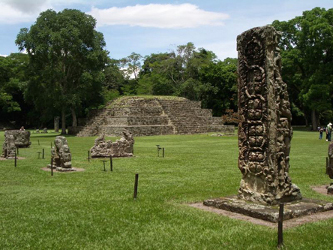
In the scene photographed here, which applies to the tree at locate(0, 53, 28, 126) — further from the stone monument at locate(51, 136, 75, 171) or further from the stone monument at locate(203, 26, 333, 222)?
the stone monument at locate(203, 26, 333, 222)

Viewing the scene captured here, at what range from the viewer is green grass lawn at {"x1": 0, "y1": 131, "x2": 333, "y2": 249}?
543 cm

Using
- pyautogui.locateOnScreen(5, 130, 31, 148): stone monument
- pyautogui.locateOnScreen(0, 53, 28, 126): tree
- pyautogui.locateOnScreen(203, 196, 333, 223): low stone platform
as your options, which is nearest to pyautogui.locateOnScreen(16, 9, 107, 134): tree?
pyautogui.locateOnScreen(5, 130, 31, 148): stone monument

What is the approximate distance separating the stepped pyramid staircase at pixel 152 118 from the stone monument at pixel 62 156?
855 inches

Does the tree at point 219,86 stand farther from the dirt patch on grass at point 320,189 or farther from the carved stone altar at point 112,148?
the dirt patch on grass at point 320,189

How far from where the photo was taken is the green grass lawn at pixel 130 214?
5.43 m

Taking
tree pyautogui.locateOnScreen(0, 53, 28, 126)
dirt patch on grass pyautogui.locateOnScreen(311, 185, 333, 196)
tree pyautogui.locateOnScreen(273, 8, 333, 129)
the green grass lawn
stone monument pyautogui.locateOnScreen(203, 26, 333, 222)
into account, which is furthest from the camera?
tree pyautogui.locateOnScreen(0, 53, 28, 126)

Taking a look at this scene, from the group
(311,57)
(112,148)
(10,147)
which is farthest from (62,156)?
(311,57)

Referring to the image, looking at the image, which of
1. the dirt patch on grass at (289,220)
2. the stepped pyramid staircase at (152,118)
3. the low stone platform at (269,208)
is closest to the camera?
the dirt patch on grass at (289,220)

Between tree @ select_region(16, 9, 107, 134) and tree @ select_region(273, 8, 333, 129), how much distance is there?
21979mm

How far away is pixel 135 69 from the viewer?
72375mm

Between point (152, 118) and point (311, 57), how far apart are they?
1866cm

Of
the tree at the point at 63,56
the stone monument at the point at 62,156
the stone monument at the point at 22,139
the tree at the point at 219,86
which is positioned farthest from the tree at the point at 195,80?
the stone monument at the point at 62,156

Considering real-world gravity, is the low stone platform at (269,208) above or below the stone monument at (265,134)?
below

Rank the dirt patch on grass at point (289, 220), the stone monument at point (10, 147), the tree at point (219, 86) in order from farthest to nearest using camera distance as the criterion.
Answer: the tree at point (219, 86) < the stone monument at point (10, 147) < the dirt patch on grass at point (289, 220)
